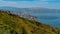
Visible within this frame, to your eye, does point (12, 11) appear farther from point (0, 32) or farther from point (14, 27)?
point (0, 32)

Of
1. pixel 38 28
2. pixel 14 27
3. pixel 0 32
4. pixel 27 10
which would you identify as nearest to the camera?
pixel 0 32

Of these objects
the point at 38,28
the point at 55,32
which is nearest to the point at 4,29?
the point at 38,28

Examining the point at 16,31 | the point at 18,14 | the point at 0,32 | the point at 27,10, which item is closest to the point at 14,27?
the point at 16,31

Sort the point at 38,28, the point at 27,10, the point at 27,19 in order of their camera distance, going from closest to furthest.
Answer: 1. the point at 38,28
2. the point at 27,19
3. the point at 27,10

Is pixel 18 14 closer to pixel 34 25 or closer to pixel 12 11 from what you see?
pixel 12 11

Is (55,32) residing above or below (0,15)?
below

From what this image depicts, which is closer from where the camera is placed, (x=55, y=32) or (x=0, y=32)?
(x=0, y=32)
